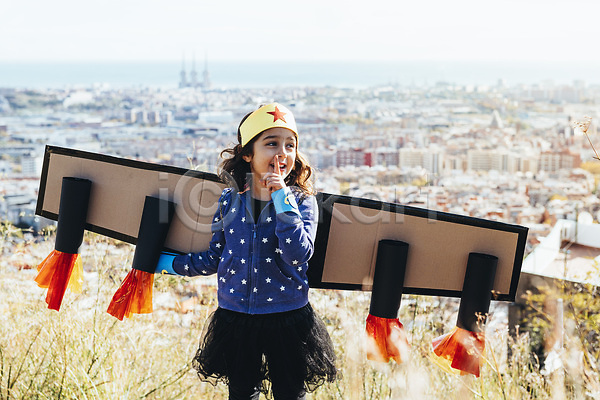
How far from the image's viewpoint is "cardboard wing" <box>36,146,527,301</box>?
1425 millimetres

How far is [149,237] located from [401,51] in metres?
49.2

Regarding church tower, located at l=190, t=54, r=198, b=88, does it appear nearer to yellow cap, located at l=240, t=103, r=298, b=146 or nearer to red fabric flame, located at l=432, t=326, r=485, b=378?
yellow cap, located at l=240, t=103, r=298, b=146

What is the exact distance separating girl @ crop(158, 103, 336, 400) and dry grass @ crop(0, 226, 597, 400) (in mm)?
287

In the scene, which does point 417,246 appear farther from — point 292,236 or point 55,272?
point 55,272

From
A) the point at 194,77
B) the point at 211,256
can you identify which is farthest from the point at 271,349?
the point at 194,77

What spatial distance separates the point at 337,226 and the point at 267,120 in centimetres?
37

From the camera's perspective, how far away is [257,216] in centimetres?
141

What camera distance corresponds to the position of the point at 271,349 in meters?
1.38

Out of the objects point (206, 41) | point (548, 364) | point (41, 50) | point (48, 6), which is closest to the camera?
point (548, 364)

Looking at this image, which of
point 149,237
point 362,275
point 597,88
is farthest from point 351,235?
point 597,88

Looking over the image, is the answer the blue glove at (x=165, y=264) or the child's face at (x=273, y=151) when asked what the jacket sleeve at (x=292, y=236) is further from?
the blue glove at (x=165, y=264)

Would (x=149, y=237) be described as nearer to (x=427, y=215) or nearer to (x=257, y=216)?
(x=257, y=216)

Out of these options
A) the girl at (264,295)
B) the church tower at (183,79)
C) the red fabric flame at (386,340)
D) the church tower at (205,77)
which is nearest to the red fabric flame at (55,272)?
the girl at (264,295)

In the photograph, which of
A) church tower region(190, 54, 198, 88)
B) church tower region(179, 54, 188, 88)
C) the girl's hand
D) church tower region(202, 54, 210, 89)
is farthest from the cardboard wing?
church tower region(179, 54, 188, 88)
